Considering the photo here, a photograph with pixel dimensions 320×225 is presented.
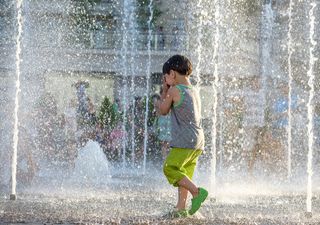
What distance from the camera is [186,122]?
5805 millimetres

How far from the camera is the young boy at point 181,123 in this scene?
18.9ft

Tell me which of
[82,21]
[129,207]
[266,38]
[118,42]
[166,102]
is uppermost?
[82,21]

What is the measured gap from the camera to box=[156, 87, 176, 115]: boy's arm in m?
5.78

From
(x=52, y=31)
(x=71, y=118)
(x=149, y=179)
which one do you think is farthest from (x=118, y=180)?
(x=52, y=31)

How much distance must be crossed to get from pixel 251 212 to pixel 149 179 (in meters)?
4.77

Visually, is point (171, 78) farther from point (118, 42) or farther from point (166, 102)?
point (118, 42)

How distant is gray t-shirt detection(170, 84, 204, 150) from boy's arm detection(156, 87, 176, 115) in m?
0.05

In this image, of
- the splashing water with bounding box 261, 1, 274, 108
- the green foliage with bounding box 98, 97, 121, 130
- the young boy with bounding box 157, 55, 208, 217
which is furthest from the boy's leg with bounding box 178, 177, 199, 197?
the splashing water with bounding box 261, 1, 274, 108

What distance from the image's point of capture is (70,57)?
3152cm

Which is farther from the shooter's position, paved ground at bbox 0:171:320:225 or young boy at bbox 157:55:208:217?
young boy at bbox 157:55:208:217

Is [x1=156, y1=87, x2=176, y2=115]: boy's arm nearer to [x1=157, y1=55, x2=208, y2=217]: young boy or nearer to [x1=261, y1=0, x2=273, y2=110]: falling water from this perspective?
[x1=157, y1=55, x2=208, y2=217]: young boy

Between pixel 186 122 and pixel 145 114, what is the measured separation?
40.8ft

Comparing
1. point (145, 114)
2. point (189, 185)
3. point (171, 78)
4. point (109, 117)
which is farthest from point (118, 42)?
point (189, 185)

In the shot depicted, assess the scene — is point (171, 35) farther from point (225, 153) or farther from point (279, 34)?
point (225, 153)
